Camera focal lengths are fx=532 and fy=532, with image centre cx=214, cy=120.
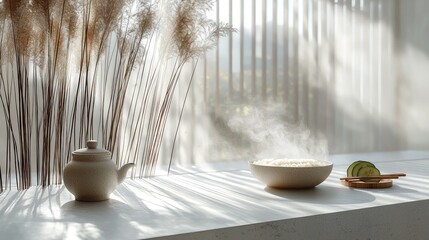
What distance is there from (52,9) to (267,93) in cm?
155

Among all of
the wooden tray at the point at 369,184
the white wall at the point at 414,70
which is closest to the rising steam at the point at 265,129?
the white wall at the point at 414,70

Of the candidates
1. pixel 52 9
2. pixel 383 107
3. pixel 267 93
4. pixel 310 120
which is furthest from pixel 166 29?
pixel 383 107

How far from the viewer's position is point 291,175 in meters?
1.77

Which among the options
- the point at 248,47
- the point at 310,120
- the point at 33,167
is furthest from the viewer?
the point at 310,120

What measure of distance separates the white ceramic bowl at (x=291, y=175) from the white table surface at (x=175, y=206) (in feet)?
0.10

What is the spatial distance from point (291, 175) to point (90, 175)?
0.65m

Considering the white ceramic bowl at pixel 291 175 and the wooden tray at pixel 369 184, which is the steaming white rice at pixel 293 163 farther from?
the wooden tray at pixel 369 184

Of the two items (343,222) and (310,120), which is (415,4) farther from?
(343,222)

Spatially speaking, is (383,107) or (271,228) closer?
(271,228)

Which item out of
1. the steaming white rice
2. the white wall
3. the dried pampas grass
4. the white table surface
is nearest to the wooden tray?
the white table surface

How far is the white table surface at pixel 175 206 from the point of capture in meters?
1.31

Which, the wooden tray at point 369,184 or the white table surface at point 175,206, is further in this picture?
the wooden tray at point 369,184

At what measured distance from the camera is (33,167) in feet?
8.32

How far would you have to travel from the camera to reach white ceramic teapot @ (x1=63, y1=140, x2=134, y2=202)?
63.1 inches
